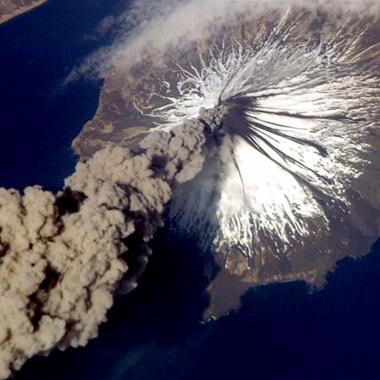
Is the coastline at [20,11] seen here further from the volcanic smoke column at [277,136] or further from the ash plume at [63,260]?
the ash plume at [63,260]

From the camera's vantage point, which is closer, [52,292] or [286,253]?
[52,292]

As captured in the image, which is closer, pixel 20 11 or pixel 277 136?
pixel 277 136

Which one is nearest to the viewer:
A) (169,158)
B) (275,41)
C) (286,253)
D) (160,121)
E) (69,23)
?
(169,158)

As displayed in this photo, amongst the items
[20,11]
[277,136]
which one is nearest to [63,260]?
[277,136]

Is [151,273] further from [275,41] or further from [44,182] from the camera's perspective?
[275,41]

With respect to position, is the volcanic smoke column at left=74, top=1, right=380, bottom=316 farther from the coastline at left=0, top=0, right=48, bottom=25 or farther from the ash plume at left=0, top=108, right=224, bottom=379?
the coastline at left=0, top=0, right=48, bottom=25

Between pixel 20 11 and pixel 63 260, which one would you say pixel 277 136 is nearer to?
pixel 63 260

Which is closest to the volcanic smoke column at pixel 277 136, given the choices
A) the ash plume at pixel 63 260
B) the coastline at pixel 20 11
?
the ash plume at pixel 63 260

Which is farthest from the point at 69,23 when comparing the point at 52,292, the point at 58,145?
the point at 52,292

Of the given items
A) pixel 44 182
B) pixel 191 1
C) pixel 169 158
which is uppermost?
pixel 191 1
